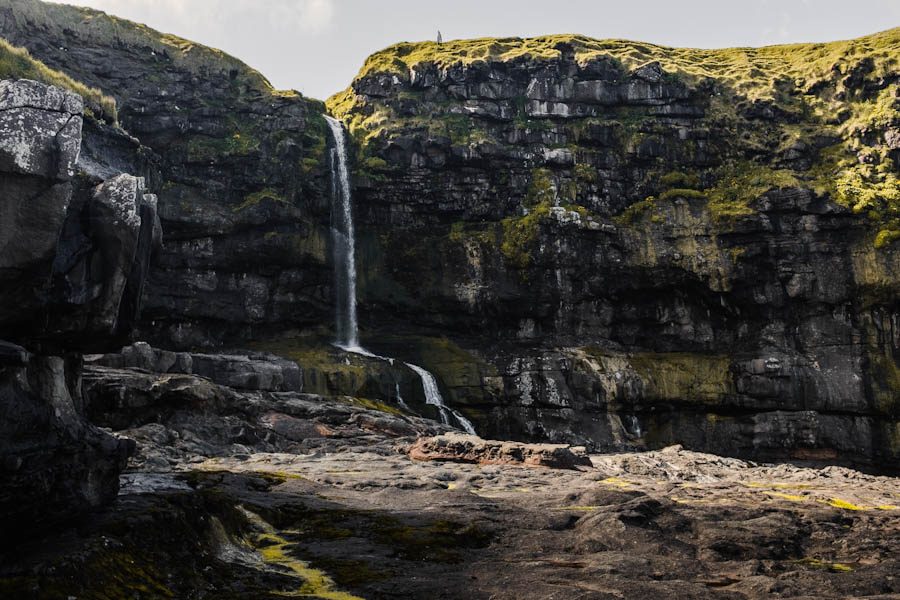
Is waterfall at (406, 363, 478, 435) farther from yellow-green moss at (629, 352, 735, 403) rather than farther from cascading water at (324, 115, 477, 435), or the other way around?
yellow-green moss at (629, 352, 735, 403)

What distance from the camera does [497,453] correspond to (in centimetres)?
3319

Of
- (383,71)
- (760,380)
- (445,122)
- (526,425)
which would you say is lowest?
(526,425)

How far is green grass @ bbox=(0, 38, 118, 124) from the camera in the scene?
62.2ft

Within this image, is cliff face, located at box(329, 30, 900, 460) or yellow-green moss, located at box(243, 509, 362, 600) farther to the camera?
cliff face, located at box(329, 30, 900, 460)

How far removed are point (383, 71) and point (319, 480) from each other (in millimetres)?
56391

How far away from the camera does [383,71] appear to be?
74125 millimetres

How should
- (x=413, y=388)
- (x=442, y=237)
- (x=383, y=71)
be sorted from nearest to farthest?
1. (x=413, y=388)
2. (x=442, y=237)
3. (x=383, y=71)

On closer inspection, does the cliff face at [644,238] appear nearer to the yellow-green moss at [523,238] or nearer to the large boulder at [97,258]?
the yellow-green moss at [523,238]

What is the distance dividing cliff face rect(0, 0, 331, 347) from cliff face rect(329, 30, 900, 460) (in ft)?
19.9

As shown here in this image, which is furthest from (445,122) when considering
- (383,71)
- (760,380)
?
(760,380)

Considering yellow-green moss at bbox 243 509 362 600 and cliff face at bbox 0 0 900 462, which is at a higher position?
cliff face at bbox 0 0 900 462

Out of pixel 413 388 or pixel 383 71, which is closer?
pixel 413 388

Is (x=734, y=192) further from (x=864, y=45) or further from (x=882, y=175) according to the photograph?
(x=864, y=45)

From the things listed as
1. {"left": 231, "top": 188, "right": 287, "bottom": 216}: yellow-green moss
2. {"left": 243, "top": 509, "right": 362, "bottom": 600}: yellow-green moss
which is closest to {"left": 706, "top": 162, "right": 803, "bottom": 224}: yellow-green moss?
{"left": 231, "top": 188, "right": 287, "bottom": 216}: yellow-green moss
